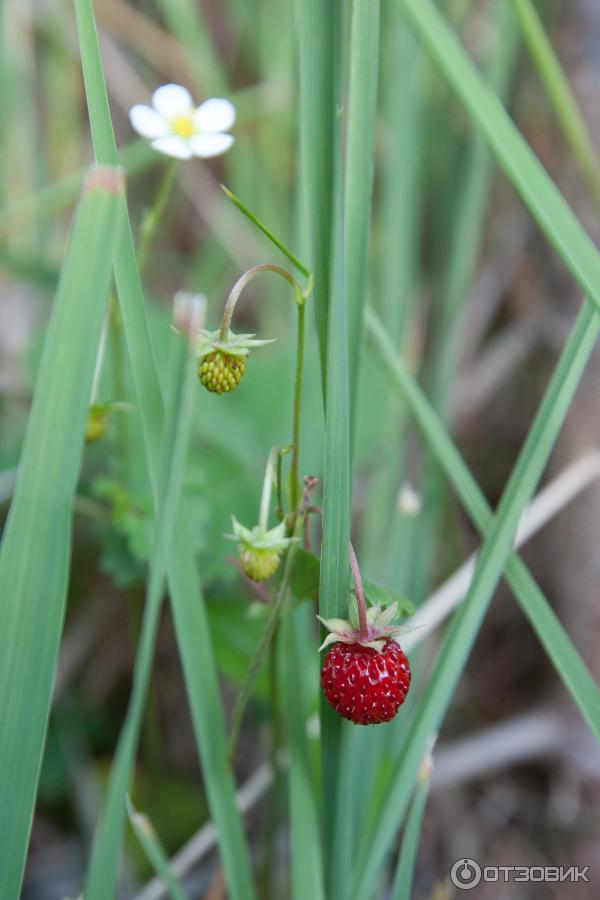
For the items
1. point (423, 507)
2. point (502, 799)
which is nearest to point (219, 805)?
point (423, 507)

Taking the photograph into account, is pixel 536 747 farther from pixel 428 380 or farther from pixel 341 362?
pixel 341 362

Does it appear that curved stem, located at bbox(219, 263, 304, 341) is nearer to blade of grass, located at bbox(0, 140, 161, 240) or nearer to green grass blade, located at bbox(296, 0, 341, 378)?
green grass blade, located at bbox(296, 0, 341, 378)

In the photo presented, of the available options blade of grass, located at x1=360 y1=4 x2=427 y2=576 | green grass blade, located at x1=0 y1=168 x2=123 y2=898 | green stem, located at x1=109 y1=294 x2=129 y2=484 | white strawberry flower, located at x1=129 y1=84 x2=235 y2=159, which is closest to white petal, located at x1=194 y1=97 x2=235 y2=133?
white strawberry flower, located at x1=129 y1=84 x2=235 y2=159

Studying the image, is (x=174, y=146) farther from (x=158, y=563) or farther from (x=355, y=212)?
(x=158, y=563)

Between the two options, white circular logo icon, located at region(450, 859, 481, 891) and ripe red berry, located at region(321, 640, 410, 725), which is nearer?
ripe red berry, located at region(321, 640, 410, 725)

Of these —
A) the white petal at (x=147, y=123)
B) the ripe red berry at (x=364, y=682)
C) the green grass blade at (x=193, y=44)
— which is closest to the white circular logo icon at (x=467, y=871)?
the ripe red berry at (x=364, y=682)

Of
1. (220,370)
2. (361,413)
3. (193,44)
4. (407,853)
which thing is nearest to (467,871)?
(407,853)

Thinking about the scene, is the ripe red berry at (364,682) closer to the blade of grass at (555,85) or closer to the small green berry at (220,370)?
the small green berry at (220,370)
